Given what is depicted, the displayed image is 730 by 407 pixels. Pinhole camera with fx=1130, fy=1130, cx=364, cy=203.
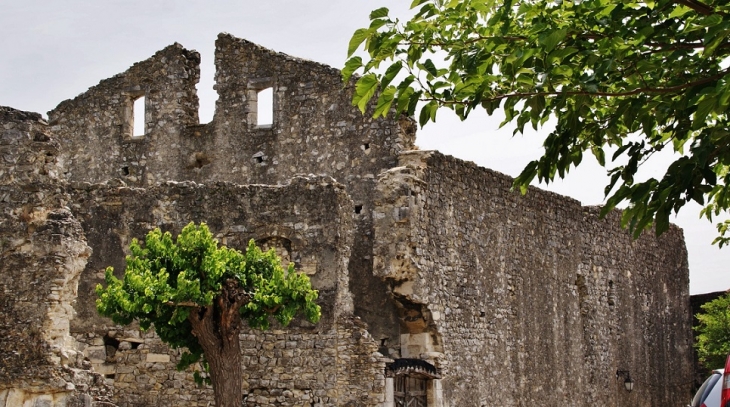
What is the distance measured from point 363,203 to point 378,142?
47.5 inches

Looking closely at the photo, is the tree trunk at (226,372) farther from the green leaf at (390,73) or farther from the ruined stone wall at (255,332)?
the green leaf at (390,73)

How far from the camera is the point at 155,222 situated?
1675 centimetres

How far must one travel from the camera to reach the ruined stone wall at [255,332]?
16312mm

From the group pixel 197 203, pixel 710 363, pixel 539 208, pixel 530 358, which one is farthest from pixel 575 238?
pixel 197 203

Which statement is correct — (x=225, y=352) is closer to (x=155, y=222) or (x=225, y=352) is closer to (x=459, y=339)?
(x=155, y=222)

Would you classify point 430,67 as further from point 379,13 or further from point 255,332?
point 255,332

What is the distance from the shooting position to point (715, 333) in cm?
2972

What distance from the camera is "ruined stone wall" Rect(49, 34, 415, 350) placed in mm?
21328

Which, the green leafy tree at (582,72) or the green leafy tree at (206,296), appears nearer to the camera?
the green leafy tree at (582,72)

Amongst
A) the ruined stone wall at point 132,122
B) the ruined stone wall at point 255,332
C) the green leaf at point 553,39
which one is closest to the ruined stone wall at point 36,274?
the ruined stone wall at point 255,332

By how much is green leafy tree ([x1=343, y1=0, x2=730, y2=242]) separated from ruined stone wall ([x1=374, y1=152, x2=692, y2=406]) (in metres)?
10.7

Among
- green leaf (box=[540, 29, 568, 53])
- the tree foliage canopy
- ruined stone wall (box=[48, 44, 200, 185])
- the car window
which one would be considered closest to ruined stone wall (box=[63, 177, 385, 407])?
the tree foliage canopy

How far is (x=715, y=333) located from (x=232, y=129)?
47.9 ft

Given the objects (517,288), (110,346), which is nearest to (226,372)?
(110,346)
